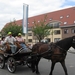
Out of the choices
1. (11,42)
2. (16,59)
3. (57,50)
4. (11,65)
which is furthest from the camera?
(11,42)

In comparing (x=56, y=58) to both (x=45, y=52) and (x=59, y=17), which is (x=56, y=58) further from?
(x=59, y=17)

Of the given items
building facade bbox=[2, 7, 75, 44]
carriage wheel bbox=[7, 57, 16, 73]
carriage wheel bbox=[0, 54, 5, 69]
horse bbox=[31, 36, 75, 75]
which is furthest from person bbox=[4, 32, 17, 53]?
building facade bbox=[2, 7, 75, 44]

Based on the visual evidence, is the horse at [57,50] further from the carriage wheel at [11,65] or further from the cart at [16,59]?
the carriage wheel at [11,65]

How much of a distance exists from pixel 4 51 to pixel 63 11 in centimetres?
5226

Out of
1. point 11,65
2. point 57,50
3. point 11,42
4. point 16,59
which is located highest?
point 11,42

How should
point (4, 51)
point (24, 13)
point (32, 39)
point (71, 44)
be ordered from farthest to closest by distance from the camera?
point (32, 39), point (24, 13), point (4, 51), point (71, 44)

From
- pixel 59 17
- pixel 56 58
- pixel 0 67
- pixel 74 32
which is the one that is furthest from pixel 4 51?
pixel 59 17

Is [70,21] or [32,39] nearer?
[70,21]

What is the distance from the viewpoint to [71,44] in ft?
21.3

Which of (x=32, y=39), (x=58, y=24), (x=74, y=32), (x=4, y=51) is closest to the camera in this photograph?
(x=4, y=51)

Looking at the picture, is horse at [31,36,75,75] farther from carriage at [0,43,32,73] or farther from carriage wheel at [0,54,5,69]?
carriage wheel at [0,54,5,69]

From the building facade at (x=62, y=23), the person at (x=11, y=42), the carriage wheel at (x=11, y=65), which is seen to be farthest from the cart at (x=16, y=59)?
the building facade at (x=62, y=23)

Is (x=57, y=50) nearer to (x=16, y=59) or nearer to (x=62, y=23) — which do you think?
(x=16, y=59)

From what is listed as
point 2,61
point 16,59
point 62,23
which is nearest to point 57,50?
point 16,59
